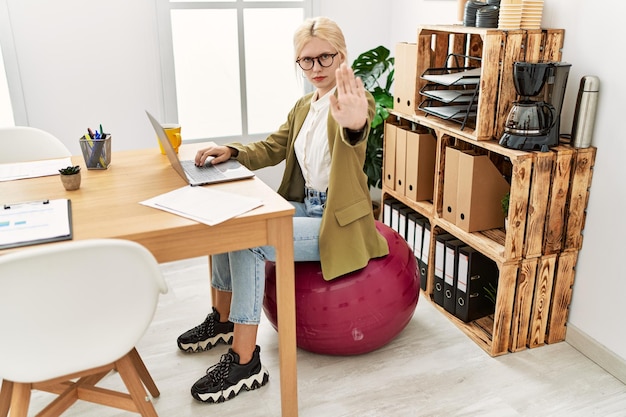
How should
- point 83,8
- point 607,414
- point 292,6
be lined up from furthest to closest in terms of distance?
point 292,6
point 83,8
point 607,414

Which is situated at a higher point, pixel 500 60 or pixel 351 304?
pixel 500 60

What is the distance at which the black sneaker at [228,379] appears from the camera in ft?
6.54

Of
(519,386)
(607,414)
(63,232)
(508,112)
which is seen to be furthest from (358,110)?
(607,414)

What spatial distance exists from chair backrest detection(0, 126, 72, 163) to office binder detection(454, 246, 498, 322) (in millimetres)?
1643

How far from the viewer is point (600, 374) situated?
7.01 feet

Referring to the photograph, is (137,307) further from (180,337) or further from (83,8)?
(83,8)

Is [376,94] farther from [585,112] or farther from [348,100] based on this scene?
[348,100]

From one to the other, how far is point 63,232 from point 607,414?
1.78 m

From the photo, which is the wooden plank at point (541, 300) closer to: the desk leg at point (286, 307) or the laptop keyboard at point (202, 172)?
the desk leg at point (286, 307)

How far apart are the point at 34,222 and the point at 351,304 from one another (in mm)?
1061

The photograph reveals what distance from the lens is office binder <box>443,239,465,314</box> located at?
7.90ft

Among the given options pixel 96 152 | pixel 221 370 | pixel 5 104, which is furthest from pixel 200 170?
pixel 5 104

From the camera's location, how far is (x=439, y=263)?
8.31 feet

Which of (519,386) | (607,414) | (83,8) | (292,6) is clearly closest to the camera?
(607,414)
